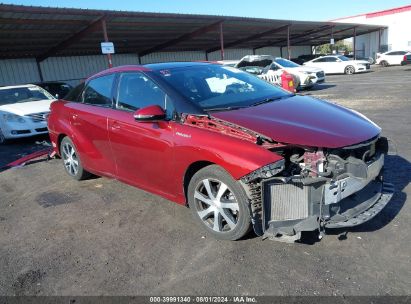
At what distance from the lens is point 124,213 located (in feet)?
14.1

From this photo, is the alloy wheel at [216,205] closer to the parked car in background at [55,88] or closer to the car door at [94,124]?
the car door at [94,124]

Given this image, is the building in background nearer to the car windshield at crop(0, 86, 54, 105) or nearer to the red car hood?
the car windshield at crop(0, 86, 54, 105)

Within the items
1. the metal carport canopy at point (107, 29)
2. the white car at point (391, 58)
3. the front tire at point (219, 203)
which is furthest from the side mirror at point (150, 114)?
the white car at point (391, 58)

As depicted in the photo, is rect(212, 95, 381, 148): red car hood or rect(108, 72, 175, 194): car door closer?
rect(212, 95, 381, 148): red car hood

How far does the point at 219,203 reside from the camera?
132 inches

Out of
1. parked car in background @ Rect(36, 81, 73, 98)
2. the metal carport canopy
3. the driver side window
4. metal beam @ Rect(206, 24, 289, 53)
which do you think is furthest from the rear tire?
metal beam @ Rect(206, 24, 289, 53)

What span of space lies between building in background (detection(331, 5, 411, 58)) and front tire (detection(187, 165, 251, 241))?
158ft

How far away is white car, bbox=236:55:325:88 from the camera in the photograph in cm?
1730

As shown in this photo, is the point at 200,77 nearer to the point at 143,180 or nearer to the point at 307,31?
the point at 143,180

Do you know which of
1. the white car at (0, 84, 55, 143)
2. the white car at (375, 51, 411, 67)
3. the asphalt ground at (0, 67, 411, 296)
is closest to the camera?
the asphalt ground at (0, 67, 411, 296)

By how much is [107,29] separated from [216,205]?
19.0m

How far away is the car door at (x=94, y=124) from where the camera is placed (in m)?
4.56

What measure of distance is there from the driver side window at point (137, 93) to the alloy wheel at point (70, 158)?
5.01ft

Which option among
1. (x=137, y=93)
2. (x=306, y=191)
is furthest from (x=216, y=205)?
(x=137, y=93)
